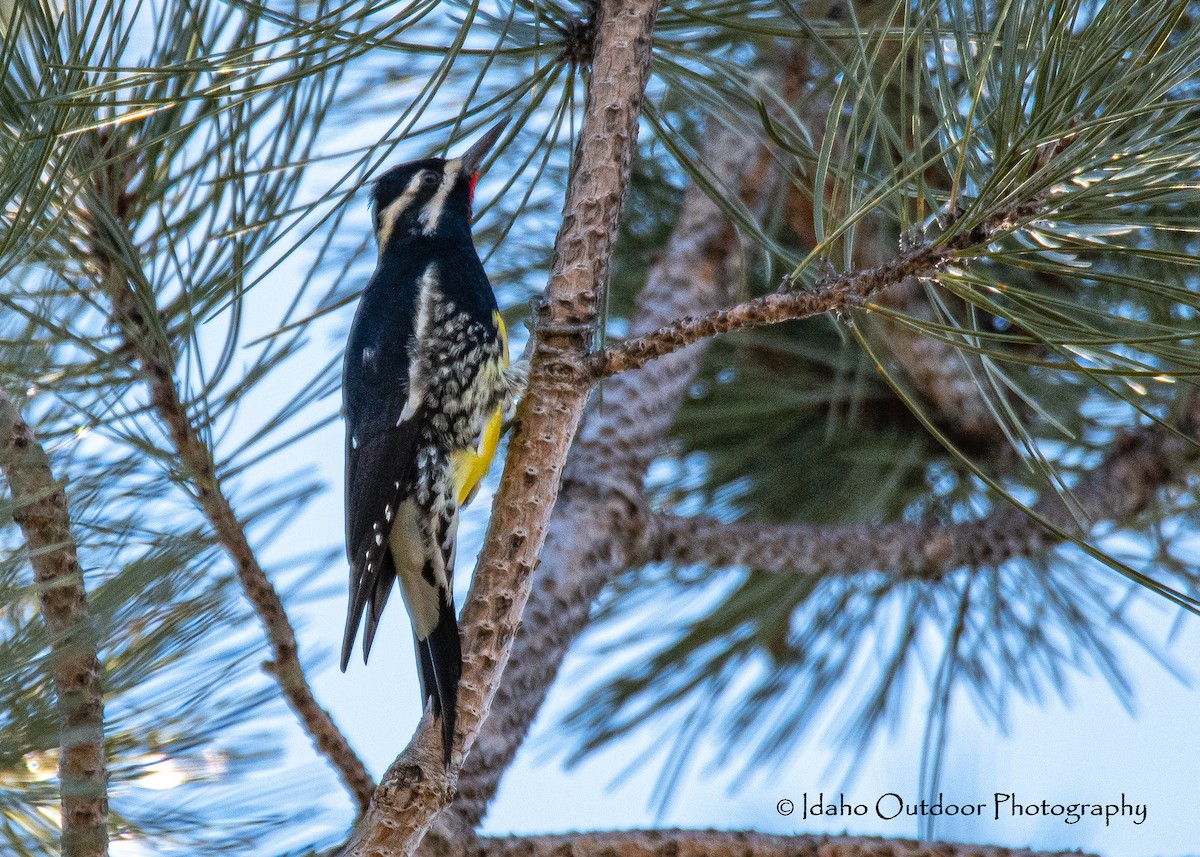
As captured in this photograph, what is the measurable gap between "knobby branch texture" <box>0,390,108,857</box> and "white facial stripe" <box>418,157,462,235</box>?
125 centimetres

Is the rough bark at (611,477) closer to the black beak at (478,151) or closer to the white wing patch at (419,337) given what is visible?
the white wing patch at (419,337)

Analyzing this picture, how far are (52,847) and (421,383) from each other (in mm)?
1082

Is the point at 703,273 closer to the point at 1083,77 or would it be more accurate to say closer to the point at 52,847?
the point at 1083,77

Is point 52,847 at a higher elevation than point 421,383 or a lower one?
lower

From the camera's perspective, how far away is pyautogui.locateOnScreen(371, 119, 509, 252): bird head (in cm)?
245

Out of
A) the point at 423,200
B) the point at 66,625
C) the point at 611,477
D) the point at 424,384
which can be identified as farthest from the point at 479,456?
the point at 66,625

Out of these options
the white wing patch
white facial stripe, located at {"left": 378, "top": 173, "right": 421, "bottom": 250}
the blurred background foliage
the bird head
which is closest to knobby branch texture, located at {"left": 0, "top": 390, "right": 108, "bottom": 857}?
the blurred background foliage

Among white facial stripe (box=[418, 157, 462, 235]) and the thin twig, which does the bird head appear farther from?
the thin twig

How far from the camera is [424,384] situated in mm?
2365

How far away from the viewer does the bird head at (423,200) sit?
245 centimetres

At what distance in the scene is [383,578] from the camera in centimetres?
205

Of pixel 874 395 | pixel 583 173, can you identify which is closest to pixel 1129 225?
pixel 583 173

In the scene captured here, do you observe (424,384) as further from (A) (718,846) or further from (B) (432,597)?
(A) (718,846)

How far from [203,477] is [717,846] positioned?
820 mm
